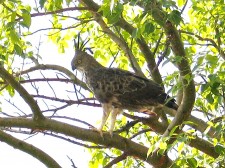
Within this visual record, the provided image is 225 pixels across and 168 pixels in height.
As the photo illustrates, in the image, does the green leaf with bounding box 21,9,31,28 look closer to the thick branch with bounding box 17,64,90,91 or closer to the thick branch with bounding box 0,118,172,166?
the thick branch with bounding box 0,118,172,166

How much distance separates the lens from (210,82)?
426cm

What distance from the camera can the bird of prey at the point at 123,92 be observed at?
6.07 metres

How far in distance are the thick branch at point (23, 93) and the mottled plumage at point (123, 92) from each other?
3.72 ft

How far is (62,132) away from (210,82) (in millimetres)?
1419

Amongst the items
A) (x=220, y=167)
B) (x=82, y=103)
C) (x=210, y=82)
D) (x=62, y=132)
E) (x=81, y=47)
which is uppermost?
(x=81, y=47)

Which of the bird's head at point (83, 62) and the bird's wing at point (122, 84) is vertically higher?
the bird's head at point (83, 62)


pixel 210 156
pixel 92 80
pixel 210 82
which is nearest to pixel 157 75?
pixel 92 80

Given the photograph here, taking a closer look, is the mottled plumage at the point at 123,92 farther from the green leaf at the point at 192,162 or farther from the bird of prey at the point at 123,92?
the green leaf at the point at 192,162

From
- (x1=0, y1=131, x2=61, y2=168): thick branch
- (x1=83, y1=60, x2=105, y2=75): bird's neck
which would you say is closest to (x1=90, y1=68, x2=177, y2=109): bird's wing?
(x1=83, y1=60, x2=105, y2=75): bird's neck

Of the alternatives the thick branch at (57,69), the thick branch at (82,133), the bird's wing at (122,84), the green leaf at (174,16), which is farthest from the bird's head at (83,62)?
the green leaf at (174,16)

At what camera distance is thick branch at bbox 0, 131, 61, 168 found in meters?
4.98

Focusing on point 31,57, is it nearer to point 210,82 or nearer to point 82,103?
point 82,103

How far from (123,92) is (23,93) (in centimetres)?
158

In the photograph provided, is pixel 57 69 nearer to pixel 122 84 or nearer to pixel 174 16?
pixel 122 84
